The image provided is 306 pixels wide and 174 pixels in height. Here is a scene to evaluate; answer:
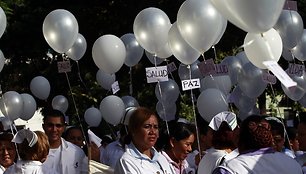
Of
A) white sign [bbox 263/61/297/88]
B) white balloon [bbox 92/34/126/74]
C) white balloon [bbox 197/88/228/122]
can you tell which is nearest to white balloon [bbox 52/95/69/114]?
white balloon [bbox 92/34/126/74]

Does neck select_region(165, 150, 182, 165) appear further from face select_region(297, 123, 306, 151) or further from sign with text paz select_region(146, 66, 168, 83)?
sign with text paz select_region(146, 66, 168, 83)

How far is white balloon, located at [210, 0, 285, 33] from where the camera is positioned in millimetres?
4051

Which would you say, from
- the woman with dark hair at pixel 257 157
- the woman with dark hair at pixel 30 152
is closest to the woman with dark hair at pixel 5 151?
the woman with dark hair at pixel 30 152

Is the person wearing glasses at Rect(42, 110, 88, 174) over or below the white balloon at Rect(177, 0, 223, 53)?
below

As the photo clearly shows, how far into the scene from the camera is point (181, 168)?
19.4ft

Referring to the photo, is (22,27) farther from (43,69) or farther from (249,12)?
(249,12)

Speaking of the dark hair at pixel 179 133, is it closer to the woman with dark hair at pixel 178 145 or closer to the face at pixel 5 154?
the woman with dark hair at pixel 178 145

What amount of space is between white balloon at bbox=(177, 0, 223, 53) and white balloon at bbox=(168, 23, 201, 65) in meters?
0.93

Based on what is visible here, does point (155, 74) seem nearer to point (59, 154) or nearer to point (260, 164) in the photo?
point (59, 154)

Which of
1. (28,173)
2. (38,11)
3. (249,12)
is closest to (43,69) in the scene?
(38,11)

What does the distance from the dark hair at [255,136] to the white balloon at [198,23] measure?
2.81 m

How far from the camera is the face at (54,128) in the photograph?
612cm

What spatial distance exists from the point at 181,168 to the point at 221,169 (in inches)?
78.4

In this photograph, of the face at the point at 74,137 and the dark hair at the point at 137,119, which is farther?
the face at the point at 74,137
